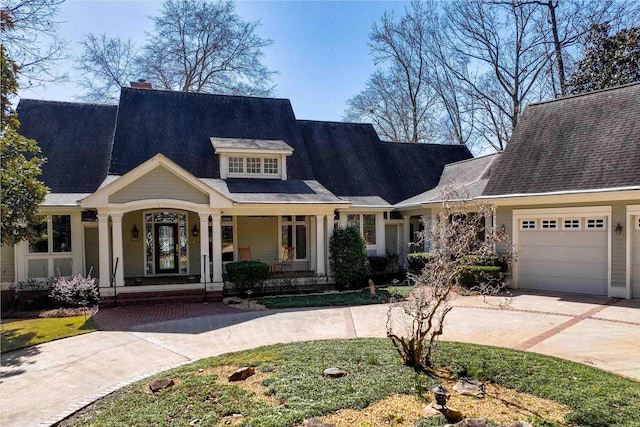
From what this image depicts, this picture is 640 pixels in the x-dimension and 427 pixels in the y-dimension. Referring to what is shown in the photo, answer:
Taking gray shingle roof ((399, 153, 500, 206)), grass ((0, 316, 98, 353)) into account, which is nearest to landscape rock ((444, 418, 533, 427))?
grass ((0, 316, 98, 353))

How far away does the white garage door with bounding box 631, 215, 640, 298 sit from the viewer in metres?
10.7

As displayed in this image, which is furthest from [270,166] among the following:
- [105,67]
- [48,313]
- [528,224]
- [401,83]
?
[401,83]

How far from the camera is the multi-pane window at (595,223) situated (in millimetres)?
11391

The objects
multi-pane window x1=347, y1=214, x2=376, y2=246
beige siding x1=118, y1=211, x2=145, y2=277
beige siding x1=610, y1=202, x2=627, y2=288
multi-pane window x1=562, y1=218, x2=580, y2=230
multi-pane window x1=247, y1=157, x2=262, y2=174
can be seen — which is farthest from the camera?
multi-pane window x1=347, y1=214, x2=376, y2=246

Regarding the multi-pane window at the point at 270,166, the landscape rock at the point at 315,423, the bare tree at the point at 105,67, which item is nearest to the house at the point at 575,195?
the multi-pane window at the point at 270,166

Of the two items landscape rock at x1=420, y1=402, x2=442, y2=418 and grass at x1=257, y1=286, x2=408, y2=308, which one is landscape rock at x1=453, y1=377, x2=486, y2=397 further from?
grass at x1=257, y1=286, x2=408, y2=308

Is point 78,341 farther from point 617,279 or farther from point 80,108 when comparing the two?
point 617,279

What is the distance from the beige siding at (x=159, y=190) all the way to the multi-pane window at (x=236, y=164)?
3523 millimetres

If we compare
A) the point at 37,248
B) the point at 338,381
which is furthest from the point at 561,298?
the point at 37,248

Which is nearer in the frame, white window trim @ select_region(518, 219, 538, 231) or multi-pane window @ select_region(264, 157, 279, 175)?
white window trim @ select_region(518, 219, 538, 231)

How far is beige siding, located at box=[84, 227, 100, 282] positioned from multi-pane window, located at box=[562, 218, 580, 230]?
1561cm

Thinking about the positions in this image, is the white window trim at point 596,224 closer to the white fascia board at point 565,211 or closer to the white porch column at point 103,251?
the white fascia board at point 565,211

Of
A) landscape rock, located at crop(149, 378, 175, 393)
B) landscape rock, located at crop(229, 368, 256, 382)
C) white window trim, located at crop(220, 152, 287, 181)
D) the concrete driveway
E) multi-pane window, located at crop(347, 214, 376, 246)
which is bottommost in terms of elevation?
the concrete driveway

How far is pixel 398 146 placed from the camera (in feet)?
69.7
